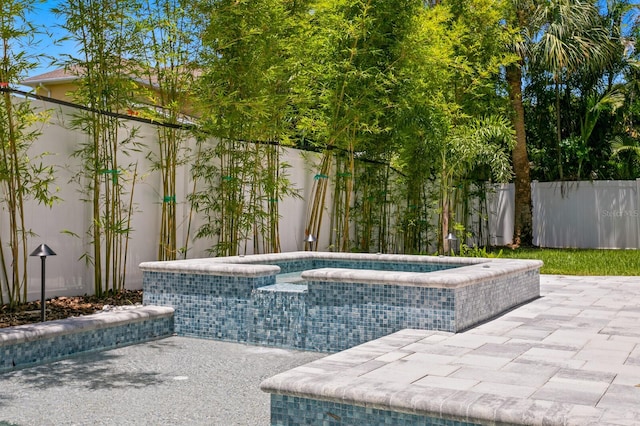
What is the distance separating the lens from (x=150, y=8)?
6.64m

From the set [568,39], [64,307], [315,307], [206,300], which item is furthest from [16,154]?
[568,39]

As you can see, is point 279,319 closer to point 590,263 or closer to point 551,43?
point 590,263

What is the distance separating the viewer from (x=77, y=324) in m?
4.70

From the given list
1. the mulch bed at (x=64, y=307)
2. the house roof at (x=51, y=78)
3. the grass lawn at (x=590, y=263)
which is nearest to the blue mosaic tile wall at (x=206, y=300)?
the mulch bed at (x=64, y=307)

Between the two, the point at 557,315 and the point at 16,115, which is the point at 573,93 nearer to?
the point at 557,315

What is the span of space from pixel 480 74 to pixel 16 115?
7.97 meters

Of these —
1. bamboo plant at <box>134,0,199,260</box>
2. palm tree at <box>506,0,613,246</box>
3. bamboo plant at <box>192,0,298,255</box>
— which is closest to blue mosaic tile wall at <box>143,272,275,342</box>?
bamboo plant at <box>134,0,199,260</box>

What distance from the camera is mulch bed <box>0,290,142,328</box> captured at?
5141 millimetres

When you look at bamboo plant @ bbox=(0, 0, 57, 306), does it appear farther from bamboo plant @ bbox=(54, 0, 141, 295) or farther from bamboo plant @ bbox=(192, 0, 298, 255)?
bamboo plant @ bbox=(192, 0, 298, 255)

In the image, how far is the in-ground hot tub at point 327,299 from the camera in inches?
183

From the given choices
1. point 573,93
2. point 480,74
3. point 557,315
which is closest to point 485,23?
point 480,74

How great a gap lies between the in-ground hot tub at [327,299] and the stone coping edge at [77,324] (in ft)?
0.92

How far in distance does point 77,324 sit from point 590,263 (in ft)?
26.5

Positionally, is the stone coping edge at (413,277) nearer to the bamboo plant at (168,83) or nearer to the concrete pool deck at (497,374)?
the concrete pool deck at (497,374)
